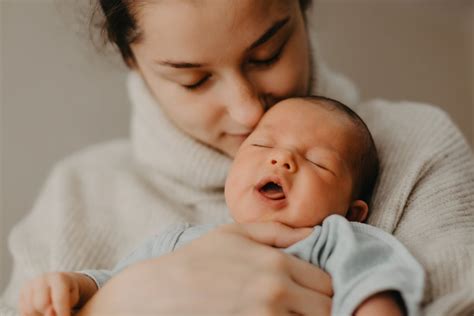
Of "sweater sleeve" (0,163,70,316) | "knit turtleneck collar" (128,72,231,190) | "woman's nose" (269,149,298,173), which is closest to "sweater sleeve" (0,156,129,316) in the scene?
"sweater sleeve" (0,163,70,316)

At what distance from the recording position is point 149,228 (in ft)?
4.53

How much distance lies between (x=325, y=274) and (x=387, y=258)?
0.32 feet

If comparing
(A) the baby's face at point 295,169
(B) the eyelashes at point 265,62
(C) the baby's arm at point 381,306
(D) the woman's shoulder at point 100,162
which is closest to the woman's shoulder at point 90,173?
(D) the woman's shoulder at point 100,162

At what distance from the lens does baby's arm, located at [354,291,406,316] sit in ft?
2.81

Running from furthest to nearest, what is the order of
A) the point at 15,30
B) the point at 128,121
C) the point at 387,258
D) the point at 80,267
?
the point at 128,121
the point at 15,30
the point at 80,267
the point at 387,258

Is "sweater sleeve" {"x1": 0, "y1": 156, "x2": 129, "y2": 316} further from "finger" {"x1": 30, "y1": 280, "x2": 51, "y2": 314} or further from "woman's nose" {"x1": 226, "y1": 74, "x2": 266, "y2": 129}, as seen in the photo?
"woman's nose" {"x1": 226, "y1": 74, "x2": 266, "y2": 129}

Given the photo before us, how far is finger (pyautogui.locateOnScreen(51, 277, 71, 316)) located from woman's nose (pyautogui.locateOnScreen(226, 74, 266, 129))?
46 centimetres

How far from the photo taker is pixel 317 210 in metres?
1.02

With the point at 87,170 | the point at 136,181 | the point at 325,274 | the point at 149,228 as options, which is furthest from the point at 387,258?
the point at 87,170

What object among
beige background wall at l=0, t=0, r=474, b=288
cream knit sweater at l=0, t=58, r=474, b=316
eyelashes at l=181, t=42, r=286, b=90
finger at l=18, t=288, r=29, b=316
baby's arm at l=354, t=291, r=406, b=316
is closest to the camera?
baby's arm at l=354, t=291, r=406, b=316

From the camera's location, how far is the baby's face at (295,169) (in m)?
1.01

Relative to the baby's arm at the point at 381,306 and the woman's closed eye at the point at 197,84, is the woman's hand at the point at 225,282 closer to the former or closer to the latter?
the baby's arm at the point at 381,306

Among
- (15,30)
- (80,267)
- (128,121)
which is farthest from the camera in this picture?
(128,121)

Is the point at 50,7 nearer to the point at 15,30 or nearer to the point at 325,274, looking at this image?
the point at 15,30
